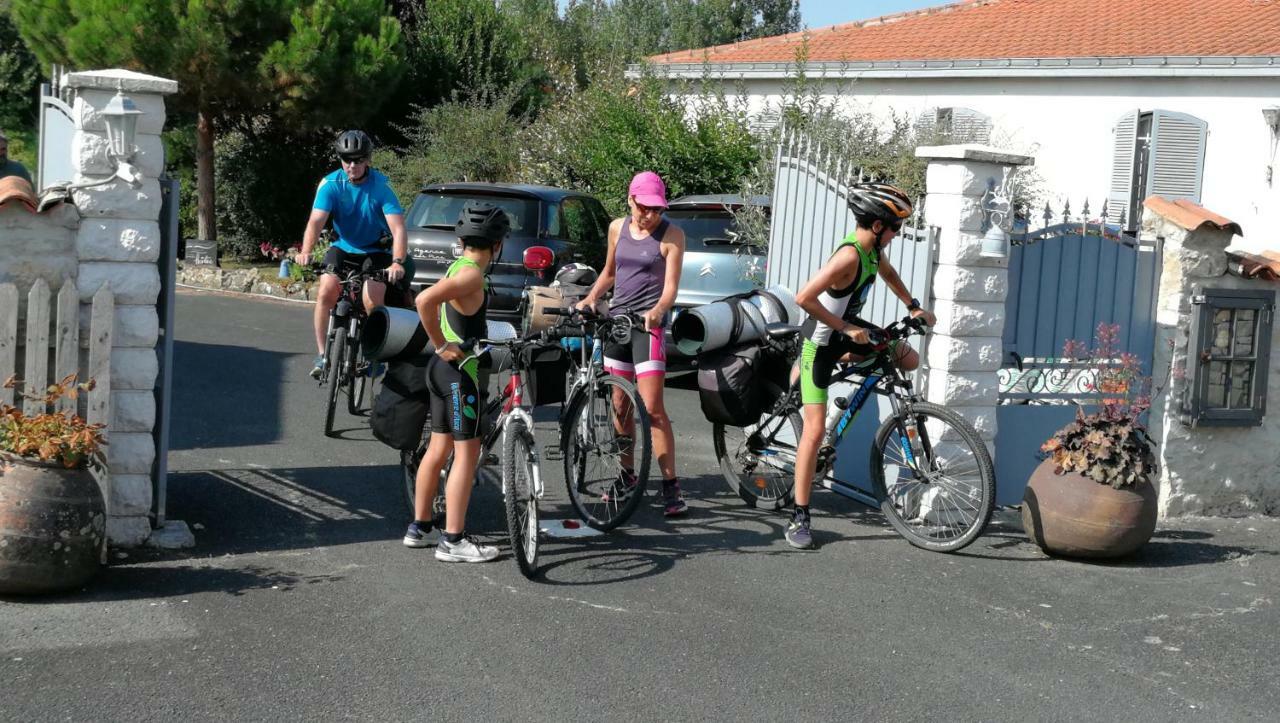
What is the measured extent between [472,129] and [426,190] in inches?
351

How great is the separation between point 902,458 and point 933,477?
11.8 inches

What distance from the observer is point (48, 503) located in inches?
216

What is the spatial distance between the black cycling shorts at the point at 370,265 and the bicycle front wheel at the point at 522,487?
286cm

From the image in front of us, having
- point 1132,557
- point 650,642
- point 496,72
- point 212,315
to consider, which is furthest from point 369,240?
point 496,72

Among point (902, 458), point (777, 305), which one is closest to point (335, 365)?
point (777, 305)

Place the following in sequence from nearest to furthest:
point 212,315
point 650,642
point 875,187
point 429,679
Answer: point 429,679, point 650,642, point 875,187, point 212,315

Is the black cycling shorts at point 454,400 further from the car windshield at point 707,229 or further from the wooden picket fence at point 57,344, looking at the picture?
the car windshield at point 707,229

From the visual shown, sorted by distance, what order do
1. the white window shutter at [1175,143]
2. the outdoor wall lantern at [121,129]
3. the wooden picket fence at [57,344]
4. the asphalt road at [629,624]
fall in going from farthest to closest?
the white window shutter at [1175,143] → the outdoor wall lantern at [121,129] → the wooden picket fence at [57,344] → the asphalt road at [629,624]

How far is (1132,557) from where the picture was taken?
737cm

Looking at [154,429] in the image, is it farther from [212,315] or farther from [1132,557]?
[212,315]

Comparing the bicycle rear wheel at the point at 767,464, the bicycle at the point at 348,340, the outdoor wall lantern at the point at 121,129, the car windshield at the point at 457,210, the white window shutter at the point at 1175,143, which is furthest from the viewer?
the white window shutter at the point at 1175,143

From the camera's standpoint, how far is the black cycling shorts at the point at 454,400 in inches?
247

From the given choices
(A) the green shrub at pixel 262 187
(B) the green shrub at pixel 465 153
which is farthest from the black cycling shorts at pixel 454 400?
(A) the green shrub at pixel 262 187

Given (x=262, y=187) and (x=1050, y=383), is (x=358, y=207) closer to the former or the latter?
(x=1050, y=383)
